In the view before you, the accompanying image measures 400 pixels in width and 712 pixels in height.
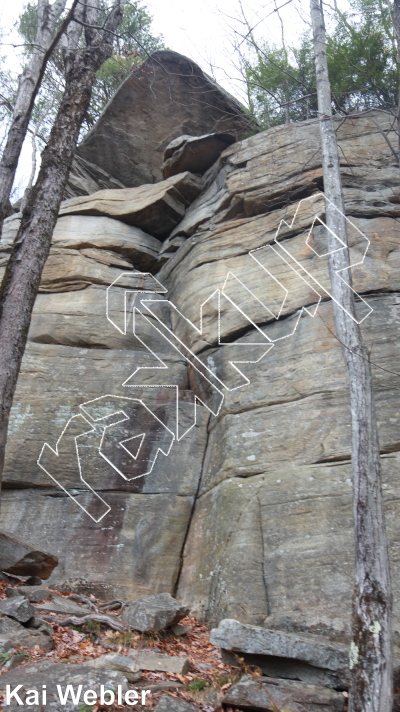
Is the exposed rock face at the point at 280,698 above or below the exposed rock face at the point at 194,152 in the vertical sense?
below

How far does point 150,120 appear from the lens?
55.0 ft

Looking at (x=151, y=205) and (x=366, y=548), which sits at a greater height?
(x=151, y=205)

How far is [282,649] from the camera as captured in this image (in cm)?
544

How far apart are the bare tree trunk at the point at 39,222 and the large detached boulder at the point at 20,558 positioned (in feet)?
4.28

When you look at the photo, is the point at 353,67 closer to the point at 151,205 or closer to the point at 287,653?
the point at 151,205

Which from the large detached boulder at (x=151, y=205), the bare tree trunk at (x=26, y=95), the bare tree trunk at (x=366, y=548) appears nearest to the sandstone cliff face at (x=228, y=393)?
the large detached boulder at (x=151, y=205)

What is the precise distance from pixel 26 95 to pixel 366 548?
333 inches

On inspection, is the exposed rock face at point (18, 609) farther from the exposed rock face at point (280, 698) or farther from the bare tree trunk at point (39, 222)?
the exposed rock face at point (280, 698)

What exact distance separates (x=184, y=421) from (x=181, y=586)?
279 centimetres

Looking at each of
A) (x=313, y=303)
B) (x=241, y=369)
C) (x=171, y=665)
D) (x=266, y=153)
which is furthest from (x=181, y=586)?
(x=266, y=153)

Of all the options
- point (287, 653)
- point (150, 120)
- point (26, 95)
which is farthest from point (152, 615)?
point (150, 120)

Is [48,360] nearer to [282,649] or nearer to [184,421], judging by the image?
[184,421]

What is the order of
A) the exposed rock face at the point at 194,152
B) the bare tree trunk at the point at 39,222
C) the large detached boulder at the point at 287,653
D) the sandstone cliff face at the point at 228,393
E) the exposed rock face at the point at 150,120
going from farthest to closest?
the exposed rock face at the point at 150,120 < the exposed rock face at the point at 194,152 < the sandstone cliff face at the point at 228,393 < the bare tree trunk at the point at 39,222 < the large detached boulder at the point at 287,653

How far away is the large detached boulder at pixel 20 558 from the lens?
692 cm
